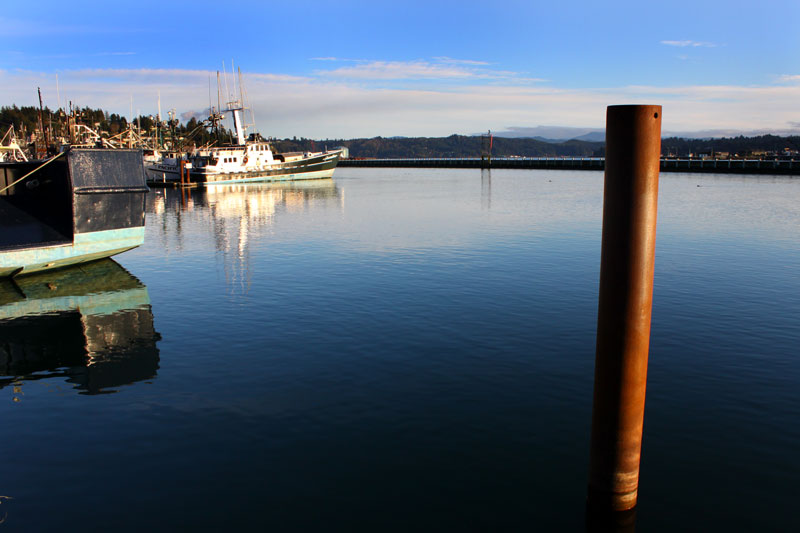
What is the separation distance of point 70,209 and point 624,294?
75.2 feet

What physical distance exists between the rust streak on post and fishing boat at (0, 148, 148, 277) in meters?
20.8

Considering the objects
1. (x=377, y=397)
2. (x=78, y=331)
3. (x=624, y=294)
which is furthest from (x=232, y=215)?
(x=624, y=294)

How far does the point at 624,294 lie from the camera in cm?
598

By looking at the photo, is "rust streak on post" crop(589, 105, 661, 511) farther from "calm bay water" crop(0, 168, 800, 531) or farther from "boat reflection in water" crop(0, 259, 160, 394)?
"boat reflection in water" crop(0, 259, 160, 394)

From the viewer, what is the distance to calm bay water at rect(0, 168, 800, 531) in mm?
7297

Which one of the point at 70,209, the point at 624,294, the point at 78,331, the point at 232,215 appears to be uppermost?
the point at 624,294

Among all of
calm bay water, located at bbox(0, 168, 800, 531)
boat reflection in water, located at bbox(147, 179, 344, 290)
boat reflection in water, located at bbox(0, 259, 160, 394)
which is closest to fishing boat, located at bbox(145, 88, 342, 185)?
boat reflection in water, located at bbox(147, 179, 344, 290)

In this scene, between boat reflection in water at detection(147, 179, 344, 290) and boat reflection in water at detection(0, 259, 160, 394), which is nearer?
boat reflection in water at detection(0, 259, 160, 394)

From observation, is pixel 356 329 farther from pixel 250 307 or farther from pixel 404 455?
pixel 404 455

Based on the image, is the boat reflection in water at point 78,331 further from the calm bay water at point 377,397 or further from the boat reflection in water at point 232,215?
the boat reflection in water at point 232,215

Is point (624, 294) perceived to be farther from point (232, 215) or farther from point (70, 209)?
point (232, 215)

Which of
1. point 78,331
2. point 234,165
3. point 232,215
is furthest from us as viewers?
point 234,165

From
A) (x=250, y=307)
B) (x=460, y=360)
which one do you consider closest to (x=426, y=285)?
(x=250, y=307)

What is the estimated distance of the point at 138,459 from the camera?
27.3 feet
